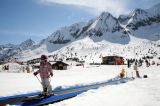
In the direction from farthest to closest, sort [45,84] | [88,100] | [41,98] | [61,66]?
[61,66] → [45,84] → [41,98] → [88,100]

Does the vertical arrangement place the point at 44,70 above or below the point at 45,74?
above

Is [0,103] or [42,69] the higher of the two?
[42,69]

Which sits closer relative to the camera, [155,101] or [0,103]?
[155,101]

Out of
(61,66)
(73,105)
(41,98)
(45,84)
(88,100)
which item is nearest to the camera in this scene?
(73,105)

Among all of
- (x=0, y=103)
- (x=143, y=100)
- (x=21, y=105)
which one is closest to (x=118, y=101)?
(x=143, y=100)

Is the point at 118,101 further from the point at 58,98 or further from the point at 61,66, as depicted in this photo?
the point at 61,66

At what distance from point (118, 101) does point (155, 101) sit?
1.41 metres

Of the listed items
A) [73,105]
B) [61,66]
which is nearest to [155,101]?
[73,105]

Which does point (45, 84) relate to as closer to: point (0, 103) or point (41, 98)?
point (41, 98)

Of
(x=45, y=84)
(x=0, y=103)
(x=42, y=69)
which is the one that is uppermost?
(x=42, y=69)

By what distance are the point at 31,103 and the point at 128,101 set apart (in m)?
4.07

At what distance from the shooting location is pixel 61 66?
86.1m

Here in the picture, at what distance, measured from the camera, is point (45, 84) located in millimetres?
12195

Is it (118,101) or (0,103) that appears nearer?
(118,101)
